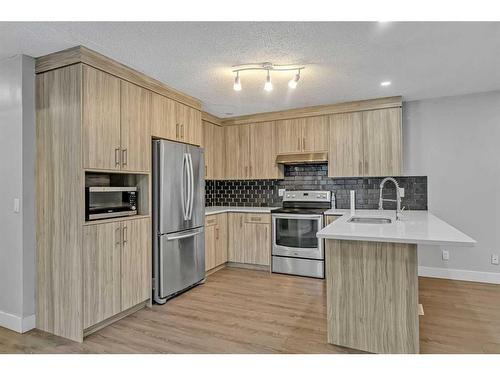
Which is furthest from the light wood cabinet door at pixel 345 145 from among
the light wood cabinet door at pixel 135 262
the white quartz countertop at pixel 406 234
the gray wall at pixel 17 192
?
the gray wall at pixel 17 192

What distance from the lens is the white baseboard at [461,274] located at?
3679mm

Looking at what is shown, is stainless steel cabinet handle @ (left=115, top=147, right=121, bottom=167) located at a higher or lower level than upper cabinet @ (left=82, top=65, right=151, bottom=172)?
lower

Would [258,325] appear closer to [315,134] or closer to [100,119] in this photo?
[100,119]

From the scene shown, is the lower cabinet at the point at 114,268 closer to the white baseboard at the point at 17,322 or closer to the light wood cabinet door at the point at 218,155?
the white baseboard at the point at 17,322

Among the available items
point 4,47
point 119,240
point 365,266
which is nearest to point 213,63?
point 4,47

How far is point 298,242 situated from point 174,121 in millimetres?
2251

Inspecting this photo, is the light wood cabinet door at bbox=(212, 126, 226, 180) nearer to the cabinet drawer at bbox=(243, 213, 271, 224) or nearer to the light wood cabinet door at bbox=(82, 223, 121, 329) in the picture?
the cabinet drawer at bbox=(243, 213, 271, 224)

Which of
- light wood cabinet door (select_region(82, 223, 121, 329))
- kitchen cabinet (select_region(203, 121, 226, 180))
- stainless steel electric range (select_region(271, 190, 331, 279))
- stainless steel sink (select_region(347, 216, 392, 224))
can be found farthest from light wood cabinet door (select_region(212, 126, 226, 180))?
stainless steel sink (select_region(347, 216, 392, 224))

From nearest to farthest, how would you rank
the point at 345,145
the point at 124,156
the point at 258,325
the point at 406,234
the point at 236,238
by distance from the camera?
1. the point at 406,234
2. the point at 258,325
3. the point at 124,156
4. the point at 345,145
5. the point at 236,238

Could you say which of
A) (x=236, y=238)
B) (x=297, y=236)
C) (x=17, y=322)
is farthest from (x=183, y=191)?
(x=17, y=322)

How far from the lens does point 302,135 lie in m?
4.40

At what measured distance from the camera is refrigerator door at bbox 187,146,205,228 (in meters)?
3.54

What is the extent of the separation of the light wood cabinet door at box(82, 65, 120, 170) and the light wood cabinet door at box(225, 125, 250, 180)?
91.4 inches

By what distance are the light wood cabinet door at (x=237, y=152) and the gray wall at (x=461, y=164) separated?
2266 mm
